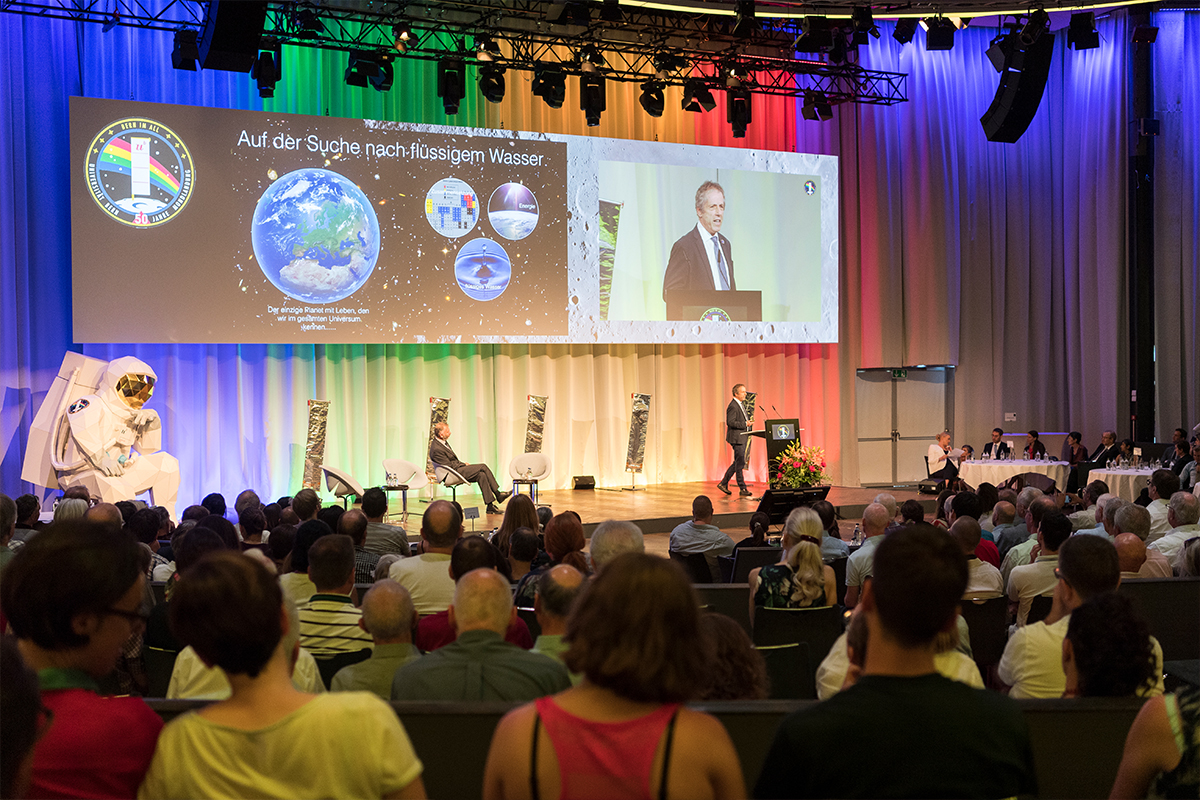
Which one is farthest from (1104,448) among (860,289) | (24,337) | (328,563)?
(24,337)

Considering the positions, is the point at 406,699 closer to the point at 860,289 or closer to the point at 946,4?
the point at 946,4

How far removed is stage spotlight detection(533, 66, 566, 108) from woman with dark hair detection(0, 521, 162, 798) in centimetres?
940

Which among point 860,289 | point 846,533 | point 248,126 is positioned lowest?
point 846,533

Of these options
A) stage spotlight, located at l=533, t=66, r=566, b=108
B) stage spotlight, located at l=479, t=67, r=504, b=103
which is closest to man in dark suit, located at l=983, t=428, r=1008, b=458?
stage spotlight, located at l=533, t=66, r=566, b=108

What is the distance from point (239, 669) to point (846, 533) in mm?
9469

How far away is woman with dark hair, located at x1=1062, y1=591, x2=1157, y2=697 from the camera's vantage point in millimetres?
2141

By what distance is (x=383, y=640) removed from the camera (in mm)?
2752

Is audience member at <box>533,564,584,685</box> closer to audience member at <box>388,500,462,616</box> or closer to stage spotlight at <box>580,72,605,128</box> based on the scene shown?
audience member at <box>388,500,462,616</box>

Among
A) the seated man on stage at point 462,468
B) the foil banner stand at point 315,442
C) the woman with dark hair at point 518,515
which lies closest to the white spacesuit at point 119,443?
the foil banner stand at point 315,442

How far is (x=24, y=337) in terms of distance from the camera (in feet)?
32.0

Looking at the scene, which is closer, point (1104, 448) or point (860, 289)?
point (1104, 448)

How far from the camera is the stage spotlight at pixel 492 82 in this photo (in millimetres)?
10195

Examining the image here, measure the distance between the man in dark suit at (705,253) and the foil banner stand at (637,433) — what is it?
4.63 ft

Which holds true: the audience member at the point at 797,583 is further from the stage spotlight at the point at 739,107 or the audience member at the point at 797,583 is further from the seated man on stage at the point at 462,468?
the stage spotlight at the point at 739,107
